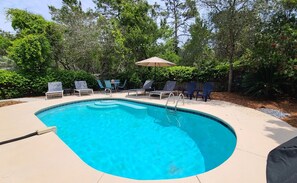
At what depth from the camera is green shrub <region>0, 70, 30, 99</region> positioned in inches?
373

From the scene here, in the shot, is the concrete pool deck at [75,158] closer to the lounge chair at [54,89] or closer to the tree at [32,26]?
the lounge chair at [54,89]

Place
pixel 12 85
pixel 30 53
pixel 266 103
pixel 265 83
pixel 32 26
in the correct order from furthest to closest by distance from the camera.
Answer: pixel 32 26
pixel 30 53
pixel 12 85
pixel 265 83
pixel 266 103

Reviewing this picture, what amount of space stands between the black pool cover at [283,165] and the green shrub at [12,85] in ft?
39.3

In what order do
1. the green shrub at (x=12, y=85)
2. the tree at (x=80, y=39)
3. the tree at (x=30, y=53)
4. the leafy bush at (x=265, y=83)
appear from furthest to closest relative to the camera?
the tree at (x=80, y=39) < the tree at (x=30, y=53) < the green shrub at (x=12, y=85) < the leafy bush at (x=265, y=83)

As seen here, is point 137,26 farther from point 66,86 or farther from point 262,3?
point 262,3

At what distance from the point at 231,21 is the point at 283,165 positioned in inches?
401

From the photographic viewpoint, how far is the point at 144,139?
17.9 ft

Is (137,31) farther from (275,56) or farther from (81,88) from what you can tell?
(275,56)

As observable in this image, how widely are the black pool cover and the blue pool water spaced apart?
2.78m

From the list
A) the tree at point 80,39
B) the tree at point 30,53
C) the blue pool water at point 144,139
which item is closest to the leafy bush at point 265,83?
the blue pool water at point 144,139

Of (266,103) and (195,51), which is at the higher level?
(195,51)

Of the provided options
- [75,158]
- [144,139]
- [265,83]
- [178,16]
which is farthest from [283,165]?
[178,16]

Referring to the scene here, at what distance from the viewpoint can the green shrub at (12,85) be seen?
948 cm

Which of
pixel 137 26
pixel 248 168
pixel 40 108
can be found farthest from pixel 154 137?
pixel 137 26
